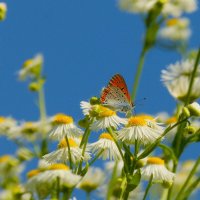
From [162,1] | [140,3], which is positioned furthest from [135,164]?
[140,3]

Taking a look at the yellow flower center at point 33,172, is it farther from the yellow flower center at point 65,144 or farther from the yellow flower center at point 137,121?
the yellow flower center at point 137,121

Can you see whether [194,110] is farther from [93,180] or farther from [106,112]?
[93,180]

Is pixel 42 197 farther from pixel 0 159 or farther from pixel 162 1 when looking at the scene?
pixel 0 159

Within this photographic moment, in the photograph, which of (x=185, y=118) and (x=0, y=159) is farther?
(x=0, y=159)

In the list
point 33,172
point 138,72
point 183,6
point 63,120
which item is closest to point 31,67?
point 183,6

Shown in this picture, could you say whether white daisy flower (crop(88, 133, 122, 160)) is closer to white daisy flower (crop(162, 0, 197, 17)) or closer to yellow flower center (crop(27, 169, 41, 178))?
yellow flower center (crop(27, 169, 41, 178))
